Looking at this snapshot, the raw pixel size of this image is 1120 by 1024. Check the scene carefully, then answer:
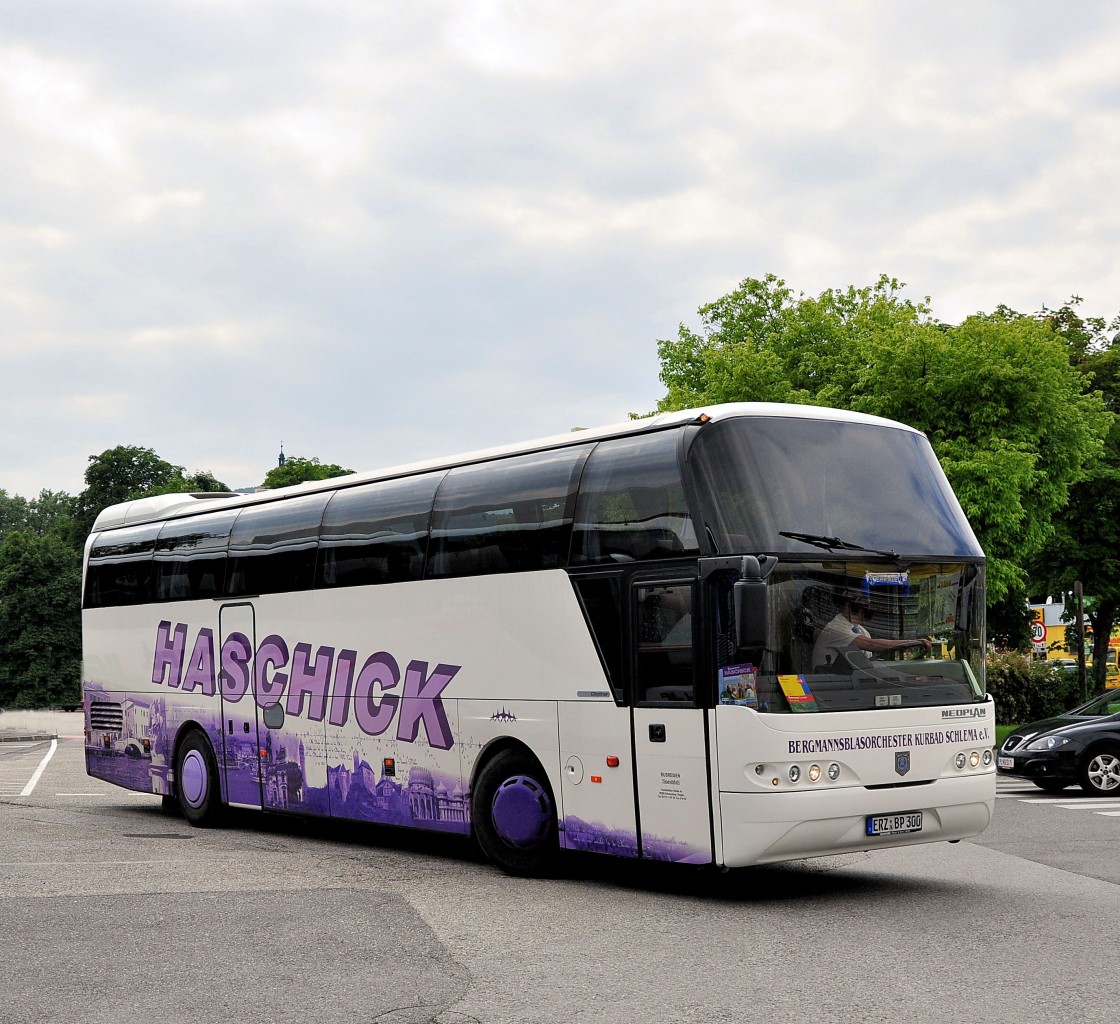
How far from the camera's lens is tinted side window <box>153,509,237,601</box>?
1599 cm

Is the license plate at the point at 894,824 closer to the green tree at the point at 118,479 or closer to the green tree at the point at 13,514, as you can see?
the green tree at the point at 118,479

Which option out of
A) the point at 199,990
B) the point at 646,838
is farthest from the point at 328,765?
the point at 199,990

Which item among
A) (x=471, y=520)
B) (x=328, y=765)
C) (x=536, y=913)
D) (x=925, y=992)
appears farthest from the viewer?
(x=328, y=765)

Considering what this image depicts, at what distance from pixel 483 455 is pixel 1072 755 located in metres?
10.9

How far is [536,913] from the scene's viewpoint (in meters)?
9.57

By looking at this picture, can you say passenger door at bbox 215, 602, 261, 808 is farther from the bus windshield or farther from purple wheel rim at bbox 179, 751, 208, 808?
the bus windshield

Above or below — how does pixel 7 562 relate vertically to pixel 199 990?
above

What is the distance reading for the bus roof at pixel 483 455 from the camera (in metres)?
10.4

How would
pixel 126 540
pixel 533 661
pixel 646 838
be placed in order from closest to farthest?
1. pixel 646 838
2. pixel 533 661
3. pixel 126 540

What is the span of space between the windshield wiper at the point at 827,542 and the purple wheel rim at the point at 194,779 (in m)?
8.84

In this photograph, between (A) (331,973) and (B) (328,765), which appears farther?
(B) (328,765)

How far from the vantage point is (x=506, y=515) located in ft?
38.8

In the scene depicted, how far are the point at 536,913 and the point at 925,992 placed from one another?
3.24 m

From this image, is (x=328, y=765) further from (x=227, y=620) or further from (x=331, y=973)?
(x=331, y=973)
